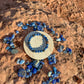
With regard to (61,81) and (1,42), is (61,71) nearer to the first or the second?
(61,81)

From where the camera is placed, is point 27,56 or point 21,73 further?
point 27,56

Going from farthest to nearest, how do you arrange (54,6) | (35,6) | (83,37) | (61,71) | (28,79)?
(54,6)
(35,6)
(83,37)
(61,71)
(28,79)

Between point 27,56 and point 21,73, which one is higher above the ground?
point 27,56

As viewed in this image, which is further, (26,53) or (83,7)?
(83,7)

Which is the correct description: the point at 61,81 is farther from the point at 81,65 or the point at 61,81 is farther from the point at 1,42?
the point at 1,42

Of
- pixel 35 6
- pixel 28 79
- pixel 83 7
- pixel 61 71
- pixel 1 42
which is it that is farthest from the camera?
pixel 83 7

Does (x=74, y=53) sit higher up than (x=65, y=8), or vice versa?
(x=65, y=8)

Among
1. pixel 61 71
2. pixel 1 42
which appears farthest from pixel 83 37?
pixel 1 42

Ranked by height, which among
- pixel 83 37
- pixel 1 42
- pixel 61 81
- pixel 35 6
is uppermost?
pixel 35 6

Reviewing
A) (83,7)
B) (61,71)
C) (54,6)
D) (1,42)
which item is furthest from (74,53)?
(83,7)
